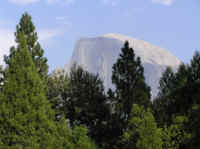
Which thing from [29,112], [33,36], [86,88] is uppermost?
[33,36]

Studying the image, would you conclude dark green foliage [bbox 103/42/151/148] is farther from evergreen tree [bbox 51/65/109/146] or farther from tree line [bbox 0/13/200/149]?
evergreen tree [bbox 51/65/109/146]

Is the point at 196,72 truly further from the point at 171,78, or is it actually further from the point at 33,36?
the point at 33,36

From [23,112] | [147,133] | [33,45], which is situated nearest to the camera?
[23,112]

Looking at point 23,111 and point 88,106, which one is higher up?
point 88,106

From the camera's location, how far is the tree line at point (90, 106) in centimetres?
3145

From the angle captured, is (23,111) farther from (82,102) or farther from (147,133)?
(82,102)

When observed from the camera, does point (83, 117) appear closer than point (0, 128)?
No

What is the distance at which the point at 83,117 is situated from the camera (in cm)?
6588

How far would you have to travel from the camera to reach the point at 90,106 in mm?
65938

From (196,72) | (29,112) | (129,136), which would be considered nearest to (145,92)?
(196,72)

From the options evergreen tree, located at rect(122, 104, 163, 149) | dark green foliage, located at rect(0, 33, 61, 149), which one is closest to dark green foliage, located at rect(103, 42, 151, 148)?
evergreen tree, located at rect(122, 104, 163, 149)

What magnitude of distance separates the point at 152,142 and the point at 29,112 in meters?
13.9

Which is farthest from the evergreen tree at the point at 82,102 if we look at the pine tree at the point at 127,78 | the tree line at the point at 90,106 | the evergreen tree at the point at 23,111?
the evergreen tree at the point at 23,111

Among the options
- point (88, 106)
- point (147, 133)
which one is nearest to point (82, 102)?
point (88, 106)
